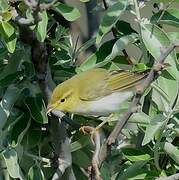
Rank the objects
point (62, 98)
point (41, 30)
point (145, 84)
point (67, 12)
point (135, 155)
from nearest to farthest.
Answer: point (145, 84)
point (41, 30)
point (67, 12)
point (135, 155)
point (62, 98)

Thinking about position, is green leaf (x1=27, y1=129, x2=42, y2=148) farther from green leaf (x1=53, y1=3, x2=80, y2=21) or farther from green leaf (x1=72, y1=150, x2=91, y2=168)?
green leaf (x1=53, y1=3, x2=80, y2=21)

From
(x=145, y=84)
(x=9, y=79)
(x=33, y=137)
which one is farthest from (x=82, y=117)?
(x=145, y=84)

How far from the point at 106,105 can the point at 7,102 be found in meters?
0.33

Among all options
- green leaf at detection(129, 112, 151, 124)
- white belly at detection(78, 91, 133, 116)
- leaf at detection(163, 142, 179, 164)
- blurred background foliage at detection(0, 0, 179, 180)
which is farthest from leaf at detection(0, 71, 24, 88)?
leaf at detection(163, 142, 179, 164)

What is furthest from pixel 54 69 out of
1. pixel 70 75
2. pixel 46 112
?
pixel 46 112

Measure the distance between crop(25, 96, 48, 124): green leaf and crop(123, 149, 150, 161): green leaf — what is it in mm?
247

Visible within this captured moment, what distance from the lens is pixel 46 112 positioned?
1.80 metres

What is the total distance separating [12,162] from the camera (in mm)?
1744

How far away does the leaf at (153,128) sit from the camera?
163cm

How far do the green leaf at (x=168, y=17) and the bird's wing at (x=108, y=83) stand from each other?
0.17 m

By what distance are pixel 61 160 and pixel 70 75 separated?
0.87 ft

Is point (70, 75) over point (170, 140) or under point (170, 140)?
over

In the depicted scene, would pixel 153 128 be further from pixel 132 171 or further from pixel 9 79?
pixel 9 79

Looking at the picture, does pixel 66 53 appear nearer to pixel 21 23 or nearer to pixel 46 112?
pixel 46 112
